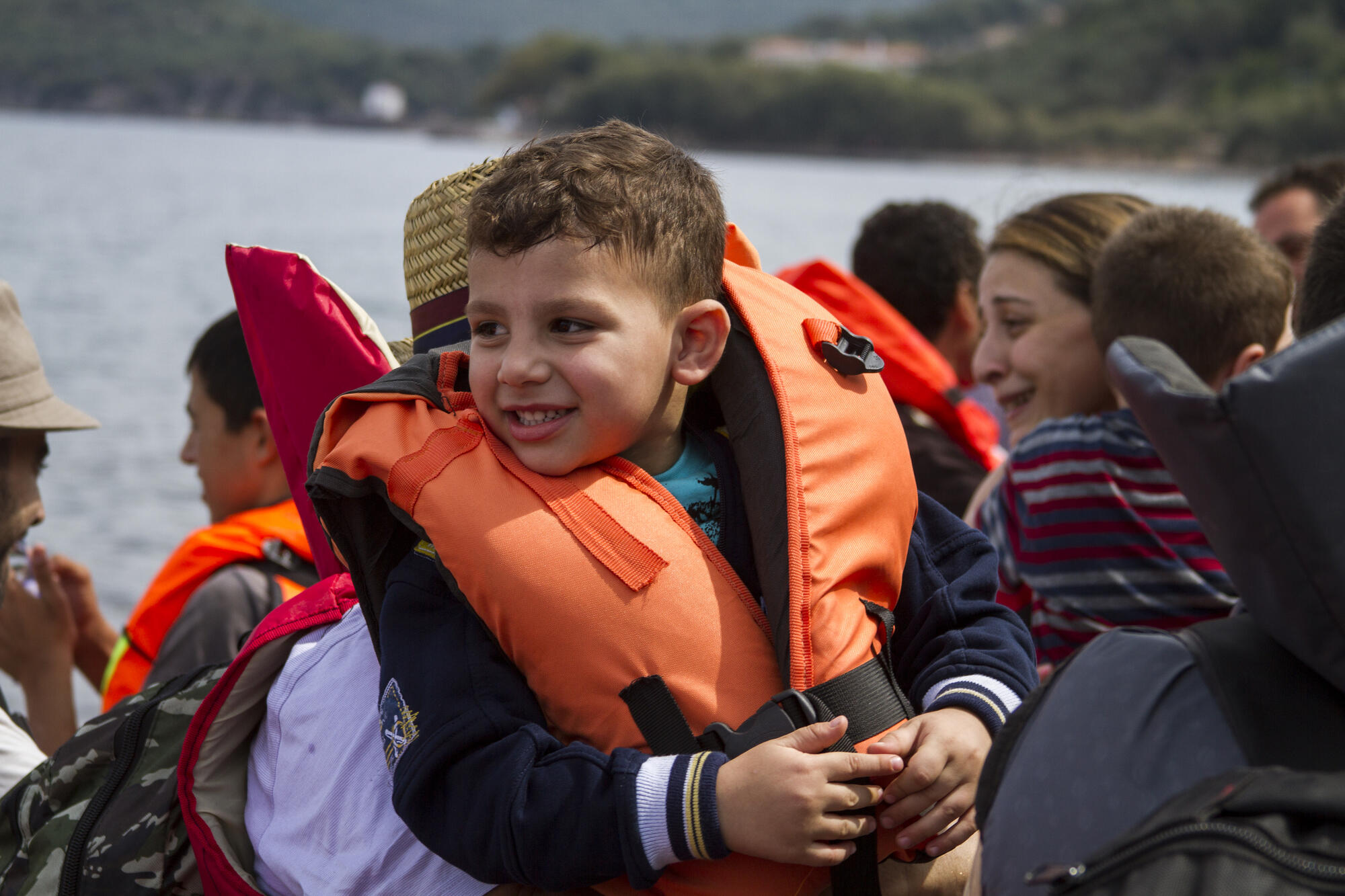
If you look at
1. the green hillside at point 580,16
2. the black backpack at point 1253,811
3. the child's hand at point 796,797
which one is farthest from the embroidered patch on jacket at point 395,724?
the green hillside at point 580,16

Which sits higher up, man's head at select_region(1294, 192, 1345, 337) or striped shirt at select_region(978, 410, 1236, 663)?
man's head at select_region(1294, 192, 1345, 337)

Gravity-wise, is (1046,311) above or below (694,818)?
above

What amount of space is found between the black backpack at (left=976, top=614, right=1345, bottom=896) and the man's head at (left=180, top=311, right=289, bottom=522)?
2.41 meters

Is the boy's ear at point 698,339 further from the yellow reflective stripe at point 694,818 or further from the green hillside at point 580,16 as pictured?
the green hillside at point 580,16

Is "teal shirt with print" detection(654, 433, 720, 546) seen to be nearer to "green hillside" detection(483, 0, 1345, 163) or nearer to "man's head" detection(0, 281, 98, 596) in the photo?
"man's head" detection(0, 281, 98, 596)

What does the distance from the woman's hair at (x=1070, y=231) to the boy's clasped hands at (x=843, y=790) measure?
1781 mm

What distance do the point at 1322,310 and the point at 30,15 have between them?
216ft

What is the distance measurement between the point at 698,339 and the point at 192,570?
158cm

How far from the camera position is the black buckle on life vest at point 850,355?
172 cm

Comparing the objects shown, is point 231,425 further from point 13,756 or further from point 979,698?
point 979,698

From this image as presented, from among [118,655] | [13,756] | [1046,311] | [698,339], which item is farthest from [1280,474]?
[118,655]

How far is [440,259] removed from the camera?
2.03m

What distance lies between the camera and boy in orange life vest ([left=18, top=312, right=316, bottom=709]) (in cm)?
264

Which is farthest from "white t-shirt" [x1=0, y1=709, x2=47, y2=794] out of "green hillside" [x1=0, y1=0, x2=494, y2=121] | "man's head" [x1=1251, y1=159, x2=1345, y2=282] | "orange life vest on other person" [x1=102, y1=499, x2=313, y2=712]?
"green hillside" [x1=0, y1=0, x2=494, y2=121]
